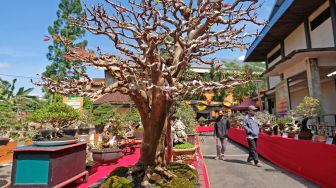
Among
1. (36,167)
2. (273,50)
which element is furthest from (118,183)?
(273,50)

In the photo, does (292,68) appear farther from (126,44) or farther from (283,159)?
(126,44)

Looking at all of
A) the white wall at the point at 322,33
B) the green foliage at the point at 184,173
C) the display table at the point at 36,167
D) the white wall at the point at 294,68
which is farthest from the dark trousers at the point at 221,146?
the white wall at the point at 322,33

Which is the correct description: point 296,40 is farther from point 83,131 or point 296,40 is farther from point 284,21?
point 83,131

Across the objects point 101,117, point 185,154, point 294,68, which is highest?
point 294,68

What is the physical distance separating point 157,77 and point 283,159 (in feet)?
18.0

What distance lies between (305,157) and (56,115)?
6.04 m

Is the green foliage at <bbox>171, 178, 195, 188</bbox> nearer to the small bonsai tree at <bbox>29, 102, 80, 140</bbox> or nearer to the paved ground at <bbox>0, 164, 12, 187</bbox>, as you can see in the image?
Result: the small bonsai tree at <bbox>29, 102, 80, 140</bbox>

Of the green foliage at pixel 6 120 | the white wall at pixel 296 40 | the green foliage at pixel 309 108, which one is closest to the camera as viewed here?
the green foliage at pixel 6 120

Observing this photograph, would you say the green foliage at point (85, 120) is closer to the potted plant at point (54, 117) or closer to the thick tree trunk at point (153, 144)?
the potted plant at point (54, 117)

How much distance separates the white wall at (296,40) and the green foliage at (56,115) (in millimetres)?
12737

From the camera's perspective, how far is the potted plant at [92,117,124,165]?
727cm

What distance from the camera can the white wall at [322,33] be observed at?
1188 cm

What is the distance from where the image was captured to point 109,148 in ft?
25.4

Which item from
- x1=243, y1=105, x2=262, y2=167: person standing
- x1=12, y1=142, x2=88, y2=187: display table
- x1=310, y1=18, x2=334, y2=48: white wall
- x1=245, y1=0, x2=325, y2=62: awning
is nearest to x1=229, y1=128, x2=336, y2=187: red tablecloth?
x1=243, y1=105, x2=262, y2=167: person standing
